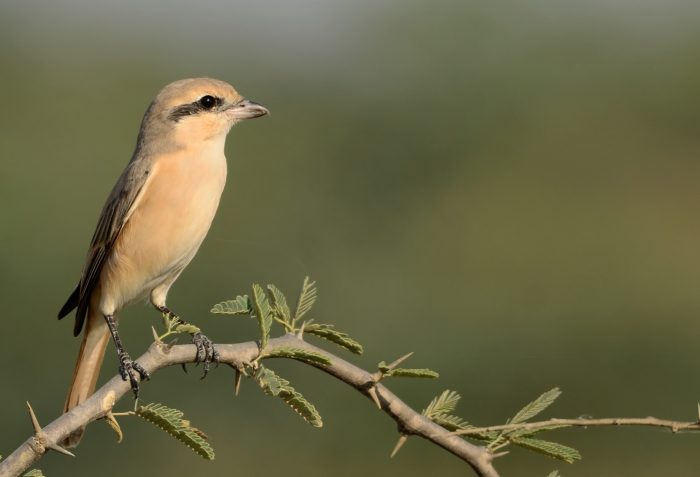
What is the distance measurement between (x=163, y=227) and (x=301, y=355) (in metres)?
1.69

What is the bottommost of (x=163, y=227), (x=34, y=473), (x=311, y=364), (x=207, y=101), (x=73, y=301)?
(x=34, y=473)

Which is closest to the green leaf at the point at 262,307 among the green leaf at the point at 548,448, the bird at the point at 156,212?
the green leaf at the point at 548,448

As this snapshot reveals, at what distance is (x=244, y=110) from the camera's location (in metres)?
4.78

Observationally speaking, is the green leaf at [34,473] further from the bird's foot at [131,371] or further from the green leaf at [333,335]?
the green leaf at [333,335]

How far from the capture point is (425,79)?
24562 mm

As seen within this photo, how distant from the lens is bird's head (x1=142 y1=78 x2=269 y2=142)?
4.64 meters

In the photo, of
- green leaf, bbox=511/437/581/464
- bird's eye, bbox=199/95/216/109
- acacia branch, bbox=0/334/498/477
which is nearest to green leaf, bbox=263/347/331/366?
acacia branch, bbox=0/334/498/477

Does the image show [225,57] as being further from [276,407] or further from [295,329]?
[295,329]

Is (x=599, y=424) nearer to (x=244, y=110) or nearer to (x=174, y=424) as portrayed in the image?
(x=174, y=424)

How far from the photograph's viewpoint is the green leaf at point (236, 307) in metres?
3.12

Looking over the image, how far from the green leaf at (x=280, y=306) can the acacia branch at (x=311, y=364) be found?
16 cm

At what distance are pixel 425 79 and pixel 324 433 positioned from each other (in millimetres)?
12901

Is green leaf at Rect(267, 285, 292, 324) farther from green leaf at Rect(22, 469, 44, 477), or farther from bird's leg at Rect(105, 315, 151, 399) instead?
green leaf at Rect(22, 469, 44, 477)

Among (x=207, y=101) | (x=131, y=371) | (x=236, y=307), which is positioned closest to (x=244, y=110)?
(x=207, y=101)
